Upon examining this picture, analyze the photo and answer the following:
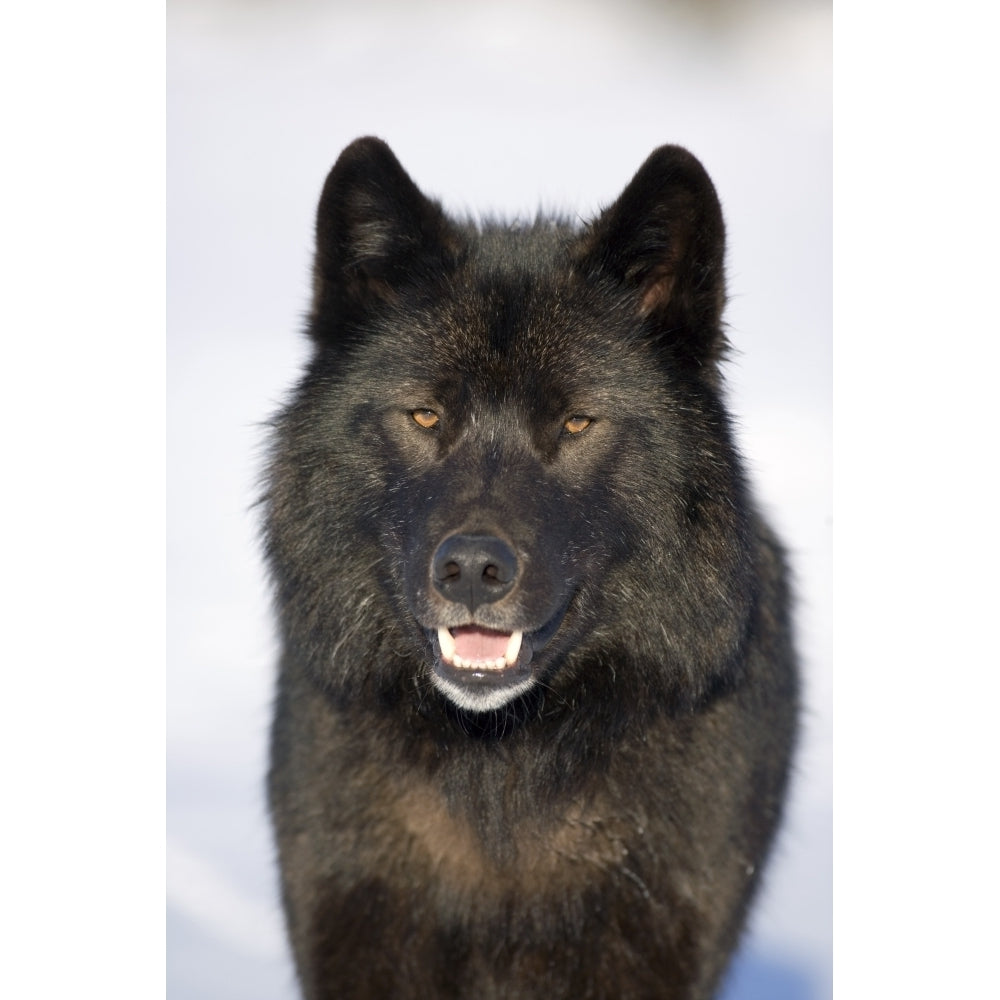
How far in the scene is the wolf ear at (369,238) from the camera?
371 centimetres

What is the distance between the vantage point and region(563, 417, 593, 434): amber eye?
3.56m

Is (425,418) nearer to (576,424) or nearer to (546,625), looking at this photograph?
(576,424)

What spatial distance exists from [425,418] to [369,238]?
615 mm

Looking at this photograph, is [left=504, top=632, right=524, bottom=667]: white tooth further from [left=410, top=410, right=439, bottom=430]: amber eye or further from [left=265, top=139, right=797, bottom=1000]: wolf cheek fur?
[left=410, top=410, right=439, bottom=430]: amber eye

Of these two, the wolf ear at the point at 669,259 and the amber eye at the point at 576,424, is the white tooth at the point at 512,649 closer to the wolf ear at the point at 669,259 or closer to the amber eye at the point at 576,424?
the amber eye at the point at 576,424

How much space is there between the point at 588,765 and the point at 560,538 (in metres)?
0.81

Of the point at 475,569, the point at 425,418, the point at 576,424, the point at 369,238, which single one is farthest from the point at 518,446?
the point at 369,238

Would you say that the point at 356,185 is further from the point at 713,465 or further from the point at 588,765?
the point at 588,765

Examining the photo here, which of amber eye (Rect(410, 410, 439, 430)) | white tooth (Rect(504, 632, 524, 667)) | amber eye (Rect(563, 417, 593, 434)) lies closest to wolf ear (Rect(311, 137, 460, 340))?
amber eye (Rect(410, 410, 439, 430))

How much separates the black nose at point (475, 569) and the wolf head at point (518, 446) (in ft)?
0.36

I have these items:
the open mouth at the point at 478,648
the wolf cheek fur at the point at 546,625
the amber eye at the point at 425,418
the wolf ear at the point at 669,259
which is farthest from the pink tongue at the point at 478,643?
the wolf ear at the point at 669,259
